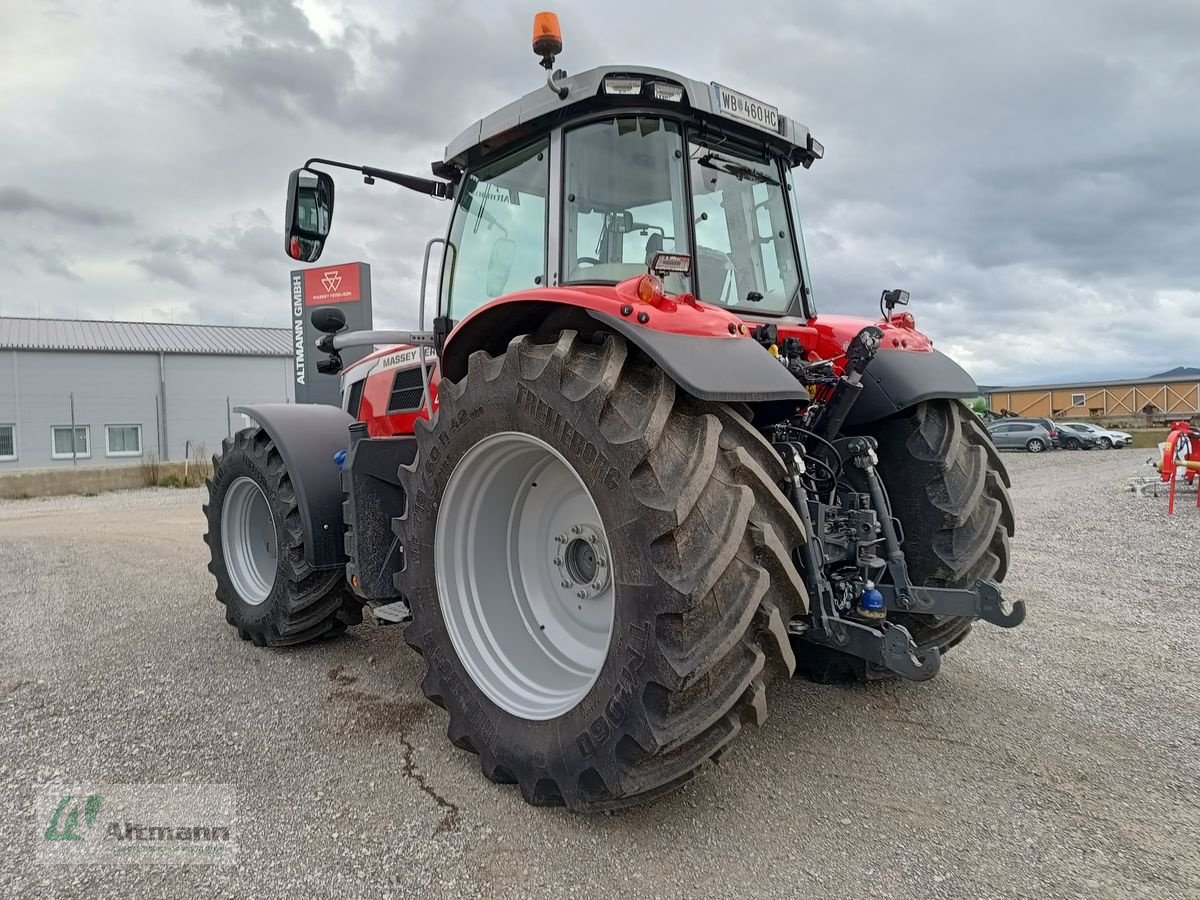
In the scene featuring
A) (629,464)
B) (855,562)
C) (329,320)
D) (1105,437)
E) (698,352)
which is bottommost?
(1105,437)

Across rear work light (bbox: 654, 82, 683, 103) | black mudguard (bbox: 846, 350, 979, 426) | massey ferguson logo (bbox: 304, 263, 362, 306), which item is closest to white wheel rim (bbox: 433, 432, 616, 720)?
black mudguard (bbox: 846, 350, 979, 426)

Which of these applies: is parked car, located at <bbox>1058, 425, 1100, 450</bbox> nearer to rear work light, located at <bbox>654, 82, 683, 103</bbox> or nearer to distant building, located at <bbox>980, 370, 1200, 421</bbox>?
distant building, located at <bbox>980, 370, 1200, 421</bbox>

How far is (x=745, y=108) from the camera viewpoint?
3.17m

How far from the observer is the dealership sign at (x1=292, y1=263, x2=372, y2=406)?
54.4ft

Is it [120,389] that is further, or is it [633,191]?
[120,389]

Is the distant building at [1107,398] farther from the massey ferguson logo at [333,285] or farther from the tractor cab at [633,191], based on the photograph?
the tractor cab at [633,191]

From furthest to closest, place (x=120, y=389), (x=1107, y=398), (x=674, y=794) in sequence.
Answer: (x=1107, y=398)
(x=120, y=389)
(x=674, y=794)

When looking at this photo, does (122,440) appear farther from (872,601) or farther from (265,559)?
(872,601)

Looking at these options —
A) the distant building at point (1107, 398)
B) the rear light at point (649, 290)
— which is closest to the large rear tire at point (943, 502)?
the rear light at point (649, 290)

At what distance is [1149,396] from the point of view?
48.2 m

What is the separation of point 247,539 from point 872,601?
3749mm

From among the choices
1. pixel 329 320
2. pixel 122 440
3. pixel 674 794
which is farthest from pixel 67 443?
pixel 674 794

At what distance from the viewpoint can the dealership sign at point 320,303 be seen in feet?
54.4

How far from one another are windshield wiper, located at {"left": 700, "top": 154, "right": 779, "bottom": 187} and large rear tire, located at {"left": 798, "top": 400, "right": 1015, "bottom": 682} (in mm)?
1216
